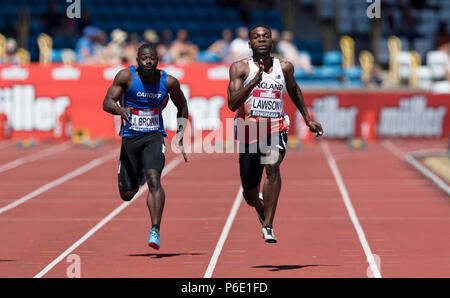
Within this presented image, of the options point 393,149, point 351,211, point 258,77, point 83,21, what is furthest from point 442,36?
point 258,77

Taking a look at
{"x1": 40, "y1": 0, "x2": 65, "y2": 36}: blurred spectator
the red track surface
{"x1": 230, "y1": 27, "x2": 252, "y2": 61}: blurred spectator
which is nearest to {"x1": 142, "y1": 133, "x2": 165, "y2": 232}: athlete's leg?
the red track surface

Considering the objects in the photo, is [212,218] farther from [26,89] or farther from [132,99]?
[26,89]

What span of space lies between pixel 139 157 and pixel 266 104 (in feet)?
4.81

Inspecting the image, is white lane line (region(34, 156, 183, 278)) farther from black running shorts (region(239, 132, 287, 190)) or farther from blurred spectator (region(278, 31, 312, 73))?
blurred spectator (region(278, 31, 312, 73))

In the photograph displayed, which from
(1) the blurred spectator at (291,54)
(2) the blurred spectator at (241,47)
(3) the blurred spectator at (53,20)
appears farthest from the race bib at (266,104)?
(3) the blurred spectator at (53,20)

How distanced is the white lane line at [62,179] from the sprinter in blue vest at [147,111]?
402 cm

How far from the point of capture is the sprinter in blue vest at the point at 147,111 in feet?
33.9

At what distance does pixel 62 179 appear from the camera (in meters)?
18.1

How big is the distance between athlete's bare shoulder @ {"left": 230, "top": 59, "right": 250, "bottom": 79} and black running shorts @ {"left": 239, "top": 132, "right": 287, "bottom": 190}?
686mm

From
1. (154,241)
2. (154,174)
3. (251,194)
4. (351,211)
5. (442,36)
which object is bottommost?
(351,211)

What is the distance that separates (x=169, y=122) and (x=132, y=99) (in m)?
14.2

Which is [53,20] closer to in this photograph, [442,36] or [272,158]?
[442,36]

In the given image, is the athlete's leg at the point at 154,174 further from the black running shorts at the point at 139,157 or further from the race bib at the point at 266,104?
the race bib at the point at 266,104

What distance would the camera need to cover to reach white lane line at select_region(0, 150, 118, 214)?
1499cm
